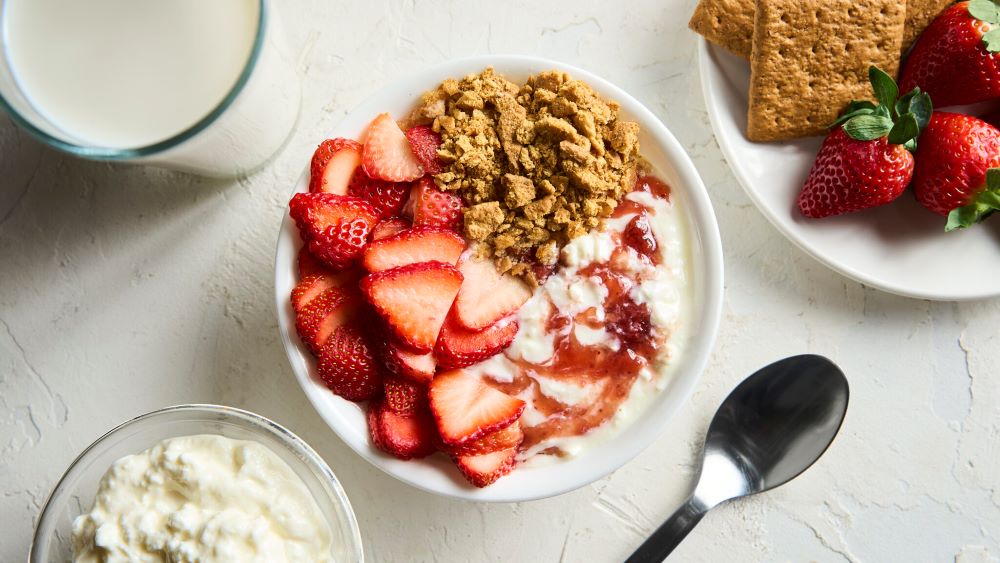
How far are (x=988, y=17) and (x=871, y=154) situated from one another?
13.7 inches

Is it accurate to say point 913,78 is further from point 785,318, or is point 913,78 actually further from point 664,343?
point 664,343

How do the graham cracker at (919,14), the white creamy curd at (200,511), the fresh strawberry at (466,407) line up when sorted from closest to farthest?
the white creamy curd at (200,511), the fresh strawberry at (466,407), the graham cracker at (919,14)

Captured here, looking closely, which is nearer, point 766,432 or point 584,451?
point 584,451

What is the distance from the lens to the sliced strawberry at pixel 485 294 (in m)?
1.27

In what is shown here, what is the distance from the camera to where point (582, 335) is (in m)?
1.30

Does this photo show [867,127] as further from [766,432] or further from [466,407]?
[466,407]

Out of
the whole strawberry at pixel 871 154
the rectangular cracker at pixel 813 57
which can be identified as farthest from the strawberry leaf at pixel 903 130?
the rectangular cracker at pixel 813 57

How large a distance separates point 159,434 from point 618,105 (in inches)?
38.8

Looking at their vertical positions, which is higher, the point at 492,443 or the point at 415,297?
the point at 415,297

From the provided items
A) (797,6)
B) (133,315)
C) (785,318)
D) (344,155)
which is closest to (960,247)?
(785,318)

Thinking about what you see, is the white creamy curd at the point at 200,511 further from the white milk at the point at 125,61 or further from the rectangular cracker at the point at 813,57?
the rectangular cracker at the point at 813,57

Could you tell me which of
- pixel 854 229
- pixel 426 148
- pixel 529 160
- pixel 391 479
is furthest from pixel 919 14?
pixel 391 479

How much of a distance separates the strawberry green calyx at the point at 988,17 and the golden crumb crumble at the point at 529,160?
682 mm

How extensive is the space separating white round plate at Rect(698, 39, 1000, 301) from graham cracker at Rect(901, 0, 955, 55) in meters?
0.28
